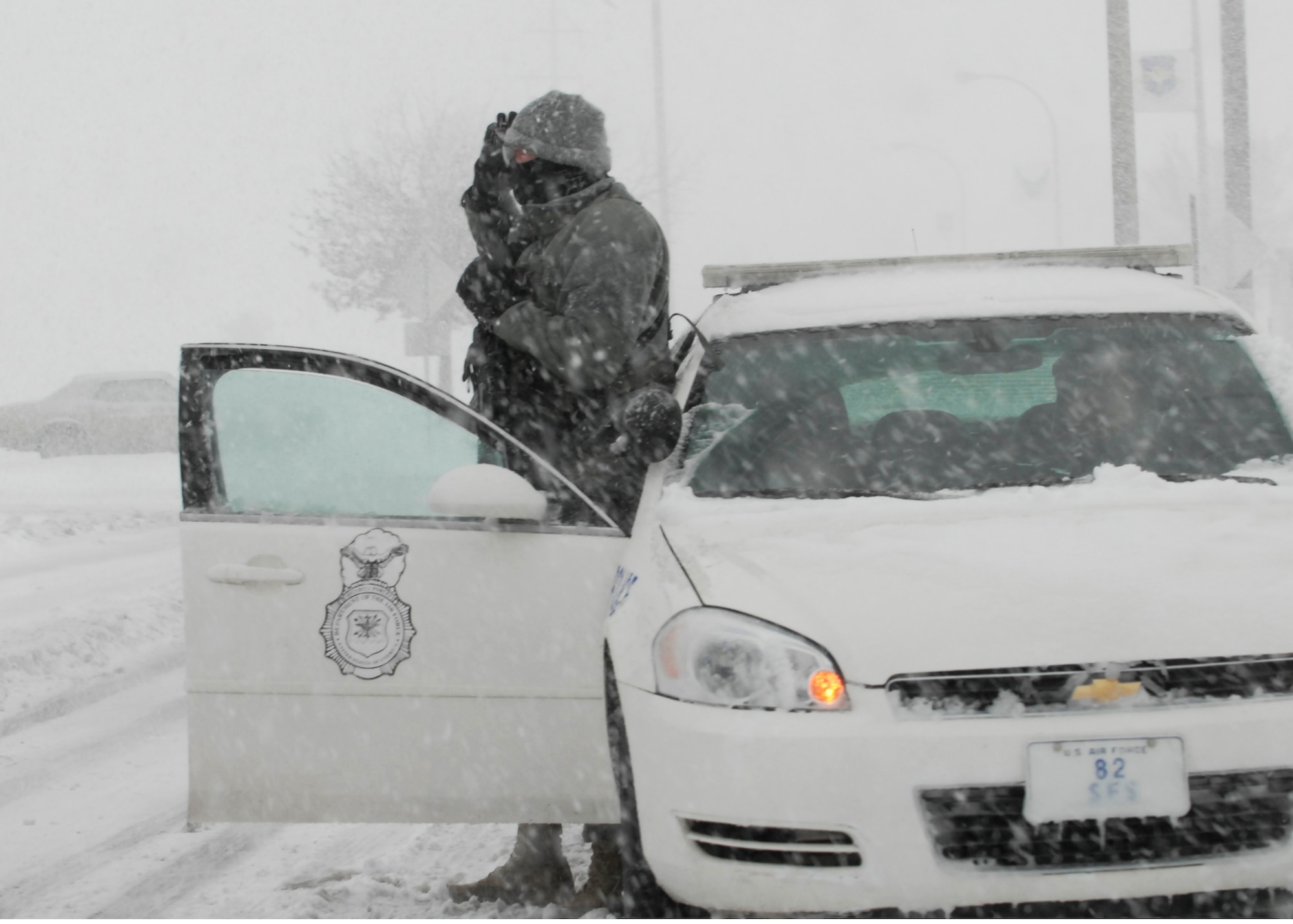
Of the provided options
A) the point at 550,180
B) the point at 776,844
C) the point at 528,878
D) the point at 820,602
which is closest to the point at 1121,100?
the point at 550,180

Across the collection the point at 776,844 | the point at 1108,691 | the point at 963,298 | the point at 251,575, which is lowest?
the point at 776,844

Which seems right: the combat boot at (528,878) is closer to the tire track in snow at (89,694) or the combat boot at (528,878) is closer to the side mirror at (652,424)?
the side mirror at (652,424)

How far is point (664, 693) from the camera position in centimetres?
251

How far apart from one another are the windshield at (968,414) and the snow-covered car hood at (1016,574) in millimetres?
277

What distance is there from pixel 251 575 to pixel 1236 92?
11820mm

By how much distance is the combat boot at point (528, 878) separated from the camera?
11.2 feet

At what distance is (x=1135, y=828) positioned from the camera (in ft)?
7.50

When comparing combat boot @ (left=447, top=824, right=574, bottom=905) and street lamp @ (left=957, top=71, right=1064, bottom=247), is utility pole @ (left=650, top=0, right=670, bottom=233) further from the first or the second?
combat boot @ (left=447, top=824, right=574, bottom=905)

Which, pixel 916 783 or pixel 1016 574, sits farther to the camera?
pixel 1016 574

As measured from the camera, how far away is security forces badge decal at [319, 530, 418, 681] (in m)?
3.14

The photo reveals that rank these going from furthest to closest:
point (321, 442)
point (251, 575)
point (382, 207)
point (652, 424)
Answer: point (382, 207)
point (321, 442)
point (251, 575)
point (652, 424)

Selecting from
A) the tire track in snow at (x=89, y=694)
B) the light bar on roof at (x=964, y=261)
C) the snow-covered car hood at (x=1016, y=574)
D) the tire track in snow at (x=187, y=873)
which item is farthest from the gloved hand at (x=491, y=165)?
the tire track in snow at (x=89, y=694)

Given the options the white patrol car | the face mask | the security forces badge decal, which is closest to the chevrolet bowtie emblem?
the white patrol car

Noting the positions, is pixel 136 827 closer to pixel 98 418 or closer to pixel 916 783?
pixel 916 783
